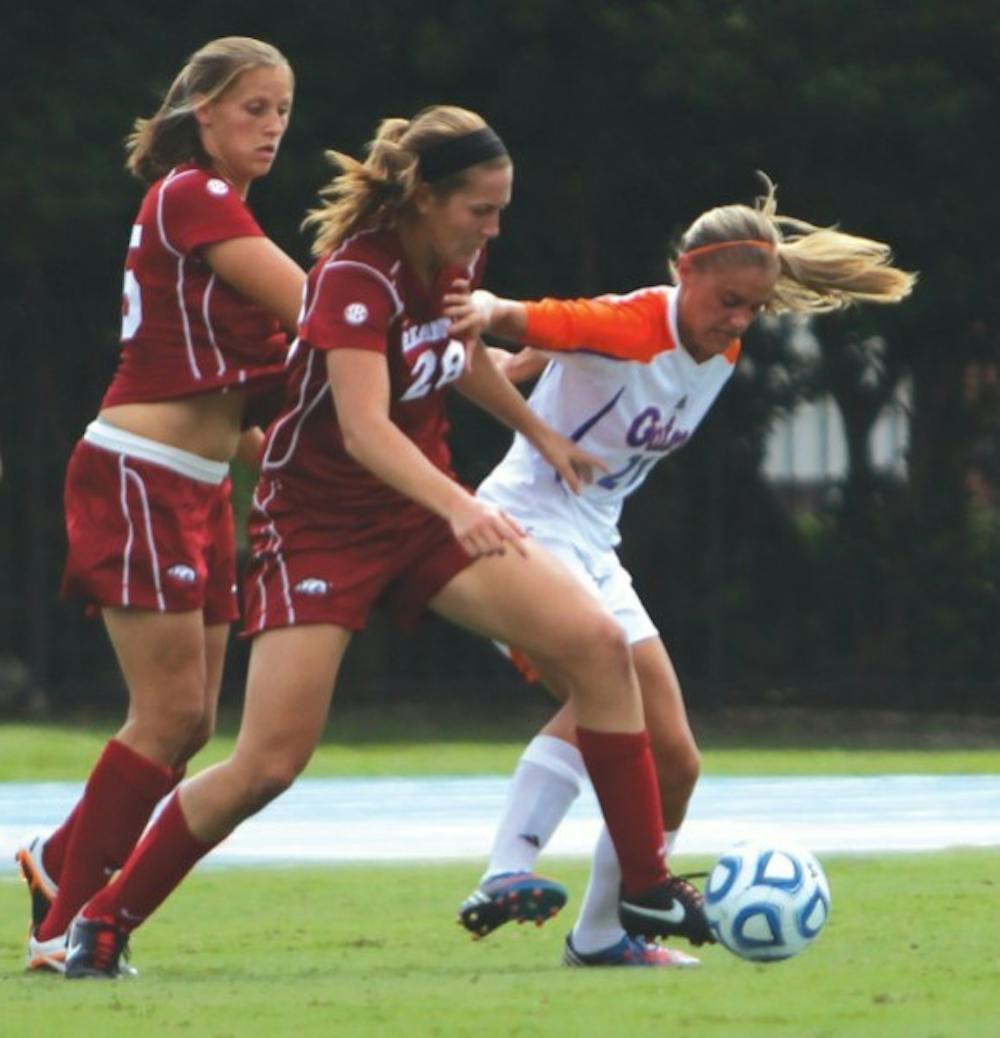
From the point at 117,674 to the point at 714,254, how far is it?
10972 millimetres

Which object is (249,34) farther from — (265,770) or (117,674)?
(265,770)

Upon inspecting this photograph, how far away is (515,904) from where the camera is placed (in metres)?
6.63

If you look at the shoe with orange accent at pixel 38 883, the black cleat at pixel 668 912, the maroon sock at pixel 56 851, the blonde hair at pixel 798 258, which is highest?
the blonde hair at pixel 798 258

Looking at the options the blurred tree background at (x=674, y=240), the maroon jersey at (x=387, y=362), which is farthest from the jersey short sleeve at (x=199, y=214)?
the blurred tree background at (x=674, y=240)

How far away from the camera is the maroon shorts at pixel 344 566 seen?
6.52m

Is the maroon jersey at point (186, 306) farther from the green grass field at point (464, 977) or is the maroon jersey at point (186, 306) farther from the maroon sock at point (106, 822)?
the green grass field at point (464, 977)

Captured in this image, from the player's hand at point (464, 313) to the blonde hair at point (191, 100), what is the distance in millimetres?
699

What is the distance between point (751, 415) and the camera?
59.7ft

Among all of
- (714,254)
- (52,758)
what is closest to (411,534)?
(714,254)

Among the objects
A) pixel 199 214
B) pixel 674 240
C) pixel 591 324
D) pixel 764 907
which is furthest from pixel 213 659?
pixel 674 240

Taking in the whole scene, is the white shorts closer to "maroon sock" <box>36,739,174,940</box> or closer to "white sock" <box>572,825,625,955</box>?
"white sock" <box>572,825,625,955</box>

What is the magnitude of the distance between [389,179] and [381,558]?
0.83 metres

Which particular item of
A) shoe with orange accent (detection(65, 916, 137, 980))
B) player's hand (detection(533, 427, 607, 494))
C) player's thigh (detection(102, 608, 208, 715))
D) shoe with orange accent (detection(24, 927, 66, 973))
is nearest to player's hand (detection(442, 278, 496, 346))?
player's hand (detection(533, 427, 607, 494))

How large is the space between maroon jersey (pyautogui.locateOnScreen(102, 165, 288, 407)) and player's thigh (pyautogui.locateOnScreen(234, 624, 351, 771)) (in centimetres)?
69
